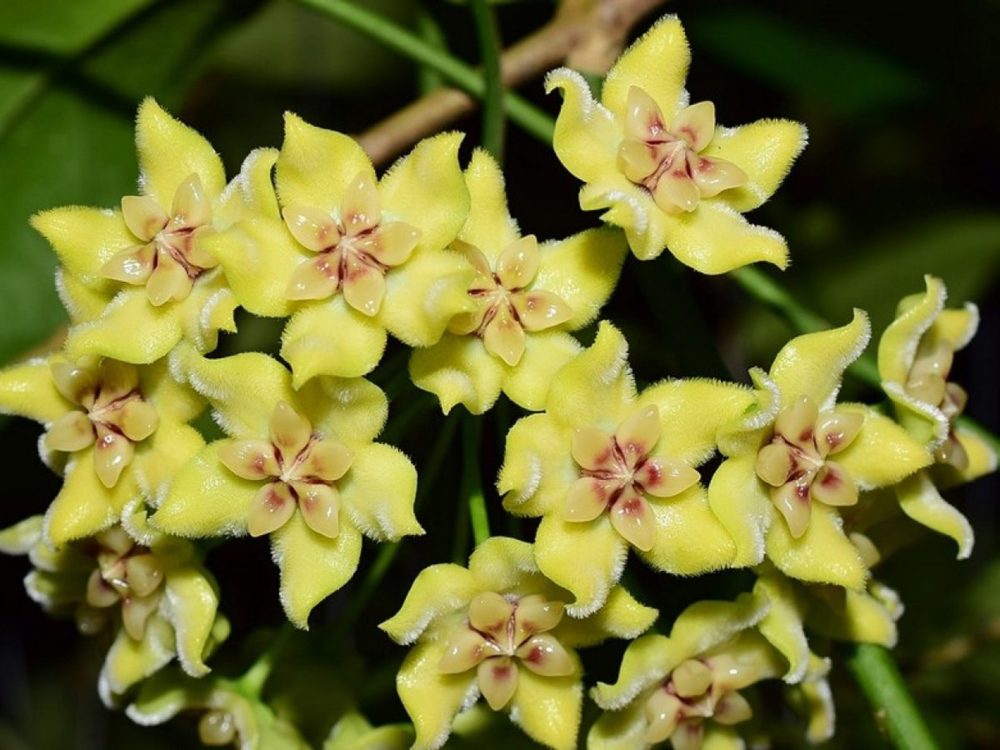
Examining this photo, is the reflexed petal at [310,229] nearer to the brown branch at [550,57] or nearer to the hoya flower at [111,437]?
the hoya flower at [111,437]

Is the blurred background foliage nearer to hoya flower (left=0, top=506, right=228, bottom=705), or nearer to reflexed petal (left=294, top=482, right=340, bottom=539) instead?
hoya flower (left=0, top=506, right=228, bottom=705)

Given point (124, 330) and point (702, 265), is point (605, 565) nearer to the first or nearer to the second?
point (702, 265)

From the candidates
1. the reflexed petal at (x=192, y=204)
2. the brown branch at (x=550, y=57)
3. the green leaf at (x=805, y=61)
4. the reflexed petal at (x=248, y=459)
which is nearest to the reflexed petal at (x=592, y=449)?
the reflexed petal at (x=248, y=459)

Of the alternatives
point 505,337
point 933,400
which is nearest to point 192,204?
point 505,337

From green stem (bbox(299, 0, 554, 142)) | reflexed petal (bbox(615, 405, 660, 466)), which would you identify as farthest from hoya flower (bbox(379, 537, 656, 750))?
green stem (bbox(299, 0, 554, 142))

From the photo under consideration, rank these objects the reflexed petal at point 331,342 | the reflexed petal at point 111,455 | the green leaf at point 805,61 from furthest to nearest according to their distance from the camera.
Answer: the green leaf at point 805,61
the reflexed petal at point 111,455
the reflexed petal at point 331,342
